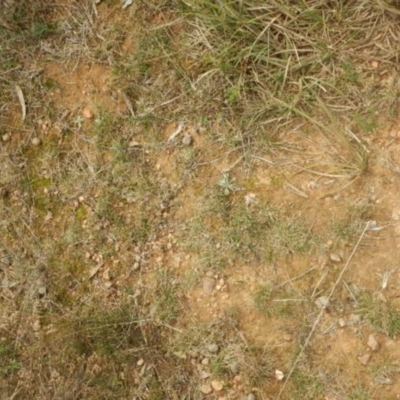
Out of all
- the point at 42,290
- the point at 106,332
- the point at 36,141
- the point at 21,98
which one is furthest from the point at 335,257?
the point at 21,98

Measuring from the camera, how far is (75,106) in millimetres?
3217

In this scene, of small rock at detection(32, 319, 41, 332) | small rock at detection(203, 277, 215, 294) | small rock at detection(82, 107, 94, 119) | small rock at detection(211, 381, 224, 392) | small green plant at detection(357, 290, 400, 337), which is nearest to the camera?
small green plant at detection(357, 290, 400, 337)

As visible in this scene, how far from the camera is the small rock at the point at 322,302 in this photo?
2750 mm

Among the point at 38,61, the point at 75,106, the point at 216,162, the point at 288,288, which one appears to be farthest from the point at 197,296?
the point at 38,61

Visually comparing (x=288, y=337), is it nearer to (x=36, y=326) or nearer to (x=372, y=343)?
(x=372, y=343)

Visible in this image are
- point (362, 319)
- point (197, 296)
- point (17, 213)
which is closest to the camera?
point (362, 319)

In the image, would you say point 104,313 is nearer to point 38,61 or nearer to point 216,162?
point 216,162

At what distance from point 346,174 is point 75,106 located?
1438mm

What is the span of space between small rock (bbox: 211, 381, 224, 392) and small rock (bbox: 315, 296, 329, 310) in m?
0.56

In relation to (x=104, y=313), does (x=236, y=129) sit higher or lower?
higher


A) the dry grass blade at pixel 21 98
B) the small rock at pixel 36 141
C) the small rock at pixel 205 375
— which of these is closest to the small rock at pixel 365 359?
the small rock at pixel 205 375

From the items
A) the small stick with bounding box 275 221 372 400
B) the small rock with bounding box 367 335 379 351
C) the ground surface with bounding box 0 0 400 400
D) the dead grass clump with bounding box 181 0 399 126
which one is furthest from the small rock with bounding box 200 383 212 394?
the dead grass clump with bounding box 181 0 399 126

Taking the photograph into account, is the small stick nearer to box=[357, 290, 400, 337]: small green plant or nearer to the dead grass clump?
box=[357, 290, 400, 337]: small green plant

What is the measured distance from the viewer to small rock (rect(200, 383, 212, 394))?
2.78m
